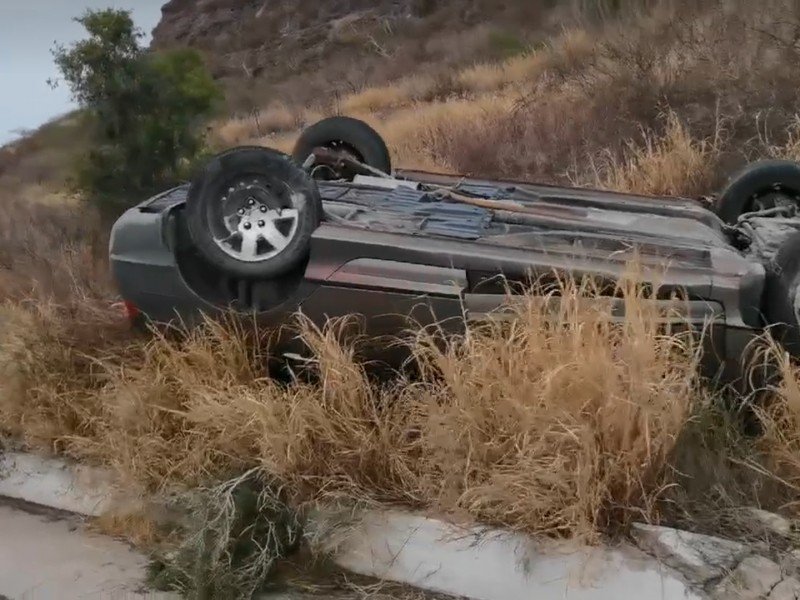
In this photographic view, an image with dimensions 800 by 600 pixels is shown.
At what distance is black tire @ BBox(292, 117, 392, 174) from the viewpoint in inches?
274

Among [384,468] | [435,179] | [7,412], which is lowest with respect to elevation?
[384,468]

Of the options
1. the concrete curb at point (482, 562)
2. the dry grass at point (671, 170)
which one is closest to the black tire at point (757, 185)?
the dry grass at point (671, 170)

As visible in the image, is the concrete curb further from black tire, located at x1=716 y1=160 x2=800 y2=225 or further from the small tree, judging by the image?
the small tree

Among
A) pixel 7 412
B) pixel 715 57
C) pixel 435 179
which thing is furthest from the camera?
pixel 715 57

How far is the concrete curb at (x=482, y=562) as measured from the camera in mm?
3484

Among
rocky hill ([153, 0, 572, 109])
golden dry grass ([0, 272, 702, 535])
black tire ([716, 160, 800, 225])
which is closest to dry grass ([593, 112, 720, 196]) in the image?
black tire ([716, 160, 800, 225])

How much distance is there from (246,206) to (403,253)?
890 mm

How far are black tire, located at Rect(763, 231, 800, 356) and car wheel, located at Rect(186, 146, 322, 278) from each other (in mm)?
2119

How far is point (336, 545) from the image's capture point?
13.0 ft

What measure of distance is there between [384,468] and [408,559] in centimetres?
45

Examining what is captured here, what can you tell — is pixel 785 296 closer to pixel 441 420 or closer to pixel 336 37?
→ pixel 441 420

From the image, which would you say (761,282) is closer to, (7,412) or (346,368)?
(346,368)

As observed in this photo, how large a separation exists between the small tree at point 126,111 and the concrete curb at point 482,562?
5.65 metres

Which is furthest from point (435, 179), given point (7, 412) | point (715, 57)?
point (715, 57)
